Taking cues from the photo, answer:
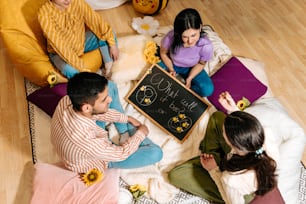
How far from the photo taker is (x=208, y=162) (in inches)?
69.1

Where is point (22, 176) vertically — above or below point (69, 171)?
below

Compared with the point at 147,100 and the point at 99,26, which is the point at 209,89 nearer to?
the point at 147,100

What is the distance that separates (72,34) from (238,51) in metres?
1.16

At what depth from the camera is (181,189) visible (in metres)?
1.91

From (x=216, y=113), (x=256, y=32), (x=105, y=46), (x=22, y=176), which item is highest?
(x=256, y=32)

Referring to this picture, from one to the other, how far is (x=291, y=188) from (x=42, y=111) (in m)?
1.42

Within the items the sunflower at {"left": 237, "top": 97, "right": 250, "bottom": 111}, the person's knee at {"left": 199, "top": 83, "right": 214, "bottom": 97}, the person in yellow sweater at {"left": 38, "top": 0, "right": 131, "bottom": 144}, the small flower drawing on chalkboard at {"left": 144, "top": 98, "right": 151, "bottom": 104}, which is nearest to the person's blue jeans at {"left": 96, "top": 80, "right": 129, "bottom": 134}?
the person in yellow sweater at {"left": 38, "top": 0, "right": 131, "bottom": 144}

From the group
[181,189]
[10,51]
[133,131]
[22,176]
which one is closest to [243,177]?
[181,189]

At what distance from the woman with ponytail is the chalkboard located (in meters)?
0.16

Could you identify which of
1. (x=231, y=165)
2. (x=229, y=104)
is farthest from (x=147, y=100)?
(x=231, y=165)

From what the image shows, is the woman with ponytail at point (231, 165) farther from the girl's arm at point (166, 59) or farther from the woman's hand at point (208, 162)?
the girl's arm at point (166, 59)

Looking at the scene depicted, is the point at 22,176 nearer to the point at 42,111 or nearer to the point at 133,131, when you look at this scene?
the point at 42,111

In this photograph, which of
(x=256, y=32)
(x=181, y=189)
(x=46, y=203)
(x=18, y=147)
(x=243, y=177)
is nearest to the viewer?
(x=243, y=177)

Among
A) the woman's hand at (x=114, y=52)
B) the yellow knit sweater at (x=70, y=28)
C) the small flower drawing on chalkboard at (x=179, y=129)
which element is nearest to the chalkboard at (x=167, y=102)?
the small flower drawing on chalkboard at (x=179, y=129)
